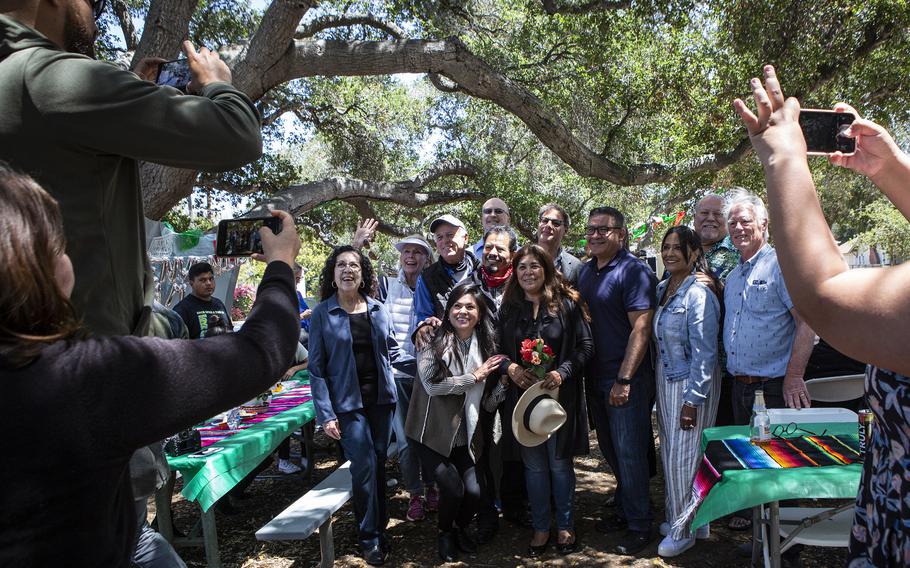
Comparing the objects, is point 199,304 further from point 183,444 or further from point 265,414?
point 183,444

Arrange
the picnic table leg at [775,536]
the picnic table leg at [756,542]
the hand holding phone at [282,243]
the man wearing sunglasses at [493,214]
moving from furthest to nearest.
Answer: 1. the man wearing sunglasses at [493,214]
2. the picnic table leg at [756,542]
3. the picnic table leg at [775,536]
4. the hand holding phone at [282,243]

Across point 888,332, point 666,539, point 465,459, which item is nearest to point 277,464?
point 465,459

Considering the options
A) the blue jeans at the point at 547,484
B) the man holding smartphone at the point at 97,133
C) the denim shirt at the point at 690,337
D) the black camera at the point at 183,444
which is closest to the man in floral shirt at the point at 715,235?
the denim shirt at the point at 690,337

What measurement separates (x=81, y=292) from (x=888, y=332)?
1.54 meters

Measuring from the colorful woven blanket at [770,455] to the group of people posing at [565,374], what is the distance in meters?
0.81

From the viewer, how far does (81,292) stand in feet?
4.17

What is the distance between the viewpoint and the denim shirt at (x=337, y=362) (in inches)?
169

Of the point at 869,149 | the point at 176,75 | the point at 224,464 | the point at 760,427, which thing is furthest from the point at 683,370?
the point at 176,75

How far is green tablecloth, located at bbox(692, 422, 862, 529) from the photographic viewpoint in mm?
2475

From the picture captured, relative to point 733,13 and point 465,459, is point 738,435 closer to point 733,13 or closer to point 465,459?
point 465,459

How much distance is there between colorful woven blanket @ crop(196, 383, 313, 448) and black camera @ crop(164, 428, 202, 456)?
130 mm

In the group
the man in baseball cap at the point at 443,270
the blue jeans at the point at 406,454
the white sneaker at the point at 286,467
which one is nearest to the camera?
the man in baseball cap at the point at 443,270

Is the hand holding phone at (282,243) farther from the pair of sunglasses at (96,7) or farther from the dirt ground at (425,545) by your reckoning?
the dirt ground at (425,545)

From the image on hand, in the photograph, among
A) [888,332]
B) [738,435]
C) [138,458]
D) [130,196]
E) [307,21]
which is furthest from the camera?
[307,21]
